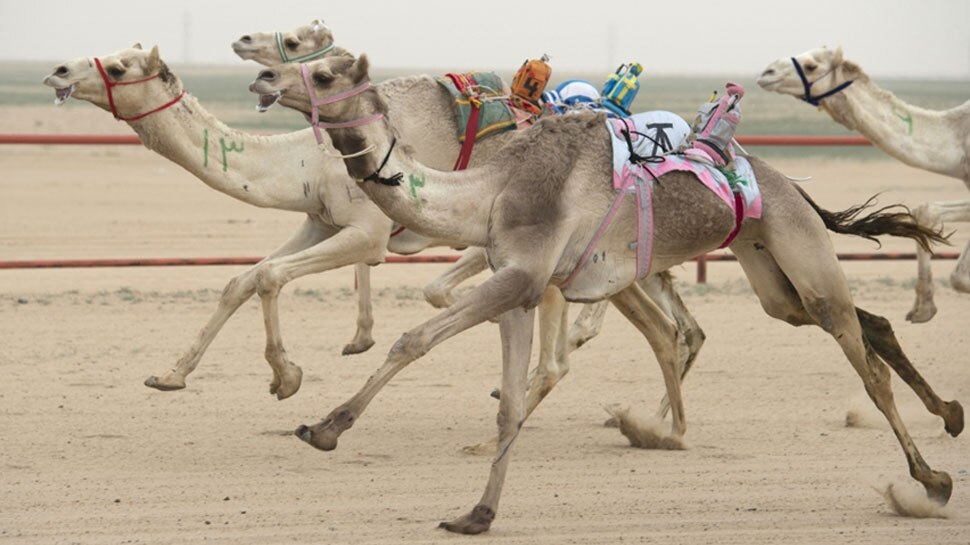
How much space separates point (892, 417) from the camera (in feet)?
23.7

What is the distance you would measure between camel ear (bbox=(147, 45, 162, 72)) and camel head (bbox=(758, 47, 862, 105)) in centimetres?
382

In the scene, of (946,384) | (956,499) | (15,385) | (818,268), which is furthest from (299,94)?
(946,384)

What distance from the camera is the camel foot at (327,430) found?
6.17m

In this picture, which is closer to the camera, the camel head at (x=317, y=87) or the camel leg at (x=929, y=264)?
the camel head at (x=317, y=87)

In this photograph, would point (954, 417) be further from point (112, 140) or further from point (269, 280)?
point (112, 140)

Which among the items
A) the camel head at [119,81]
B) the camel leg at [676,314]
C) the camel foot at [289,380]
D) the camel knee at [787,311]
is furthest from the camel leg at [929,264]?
the camel head at [119,81]

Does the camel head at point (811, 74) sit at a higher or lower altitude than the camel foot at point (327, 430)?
higher

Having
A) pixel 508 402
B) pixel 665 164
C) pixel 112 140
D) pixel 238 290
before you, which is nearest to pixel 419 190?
pixel 508 402

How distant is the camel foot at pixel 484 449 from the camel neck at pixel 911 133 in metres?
3.70

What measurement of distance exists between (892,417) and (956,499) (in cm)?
48

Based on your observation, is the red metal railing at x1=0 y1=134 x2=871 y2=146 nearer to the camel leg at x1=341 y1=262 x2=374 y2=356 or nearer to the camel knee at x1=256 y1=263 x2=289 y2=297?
the camel leg at x1=341 y1=262 x2=374 y2=356

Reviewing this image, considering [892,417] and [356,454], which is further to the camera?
[356,454]

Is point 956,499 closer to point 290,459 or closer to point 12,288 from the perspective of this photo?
point 290,459

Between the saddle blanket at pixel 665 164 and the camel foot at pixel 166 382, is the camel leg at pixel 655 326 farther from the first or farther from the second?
the camel foot at pixel 166 382
